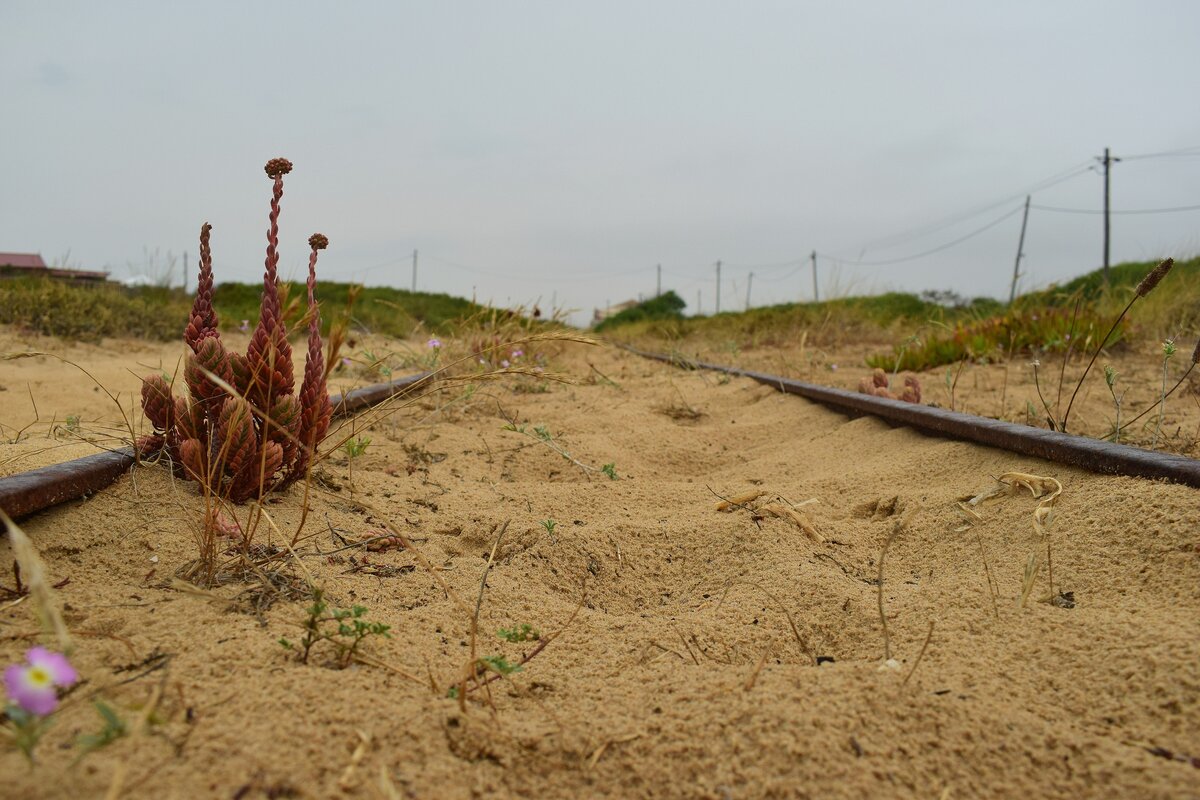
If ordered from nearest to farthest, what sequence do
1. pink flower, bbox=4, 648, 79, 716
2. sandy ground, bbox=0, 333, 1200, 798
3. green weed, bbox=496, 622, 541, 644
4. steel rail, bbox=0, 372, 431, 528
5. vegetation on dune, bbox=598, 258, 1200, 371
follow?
pink flower, bbox=4, 648, 79, 716 < sandy ground, bbox=0, 333, 1200, 798 < green weed, bbox=496, 622, 541, 644 < steel rail, bbox=0, 372, 431, 528 < vegetation on dune, bbox=598, 258, 1200, 371

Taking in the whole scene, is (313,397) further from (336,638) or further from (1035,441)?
(1035,441)

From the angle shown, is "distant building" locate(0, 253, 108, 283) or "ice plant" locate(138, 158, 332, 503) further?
"distant building" locate(0, 253, 108, 283)

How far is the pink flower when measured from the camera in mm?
785

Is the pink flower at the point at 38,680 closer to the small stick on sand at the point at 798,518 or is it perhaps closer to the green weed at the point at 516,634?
the green weed at the point at 516,634

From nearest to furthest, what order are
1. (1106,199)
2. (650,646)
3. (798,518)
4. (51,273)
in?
(650,646)
(798,518)
(51,273)
(1106,199)

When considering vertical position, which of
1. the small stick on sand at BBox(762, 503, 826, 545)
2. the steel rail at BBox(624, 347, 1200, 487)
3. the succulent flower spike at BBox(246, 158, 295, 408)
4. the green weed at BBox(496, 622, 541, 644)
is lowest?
the green weed at BBox(496, 622, 541, 644)

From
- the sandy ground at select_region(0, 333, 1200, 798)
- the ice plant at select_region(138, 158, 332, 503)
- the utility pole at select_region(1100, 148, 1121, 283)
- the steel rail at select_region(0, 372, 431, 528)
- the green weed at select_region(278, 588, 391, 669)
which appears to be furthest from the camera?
the utility pole at select_region(1100, 148, 1121, 283)

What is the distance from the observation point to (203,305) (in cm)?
203

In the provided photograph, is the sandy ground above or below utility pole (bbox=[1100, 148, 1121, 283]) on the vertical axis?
below

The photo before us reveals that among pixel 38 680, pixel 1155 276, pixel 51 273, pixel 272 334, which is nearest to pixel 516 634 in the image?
pixel 38 680

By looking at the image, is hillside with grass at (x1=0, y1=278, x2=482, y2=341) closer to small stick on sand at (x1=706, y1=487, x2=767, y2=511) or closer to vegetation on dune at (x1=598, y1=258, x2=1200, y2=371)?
small stick on sand at (x1=706, y1=487, x2=767, y2=511)

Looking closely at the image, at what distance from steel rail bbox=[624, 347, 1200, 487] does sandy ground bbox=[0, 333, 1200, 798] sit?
6cm

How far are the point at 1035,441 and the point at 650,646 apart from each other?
1.56 metres

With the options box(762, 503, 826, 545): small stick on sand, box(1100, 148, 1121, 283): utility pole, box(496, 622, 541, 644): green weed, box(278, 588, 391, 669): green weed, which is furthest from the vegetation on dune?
box(1100, 148, 1121, 283): utility pole
